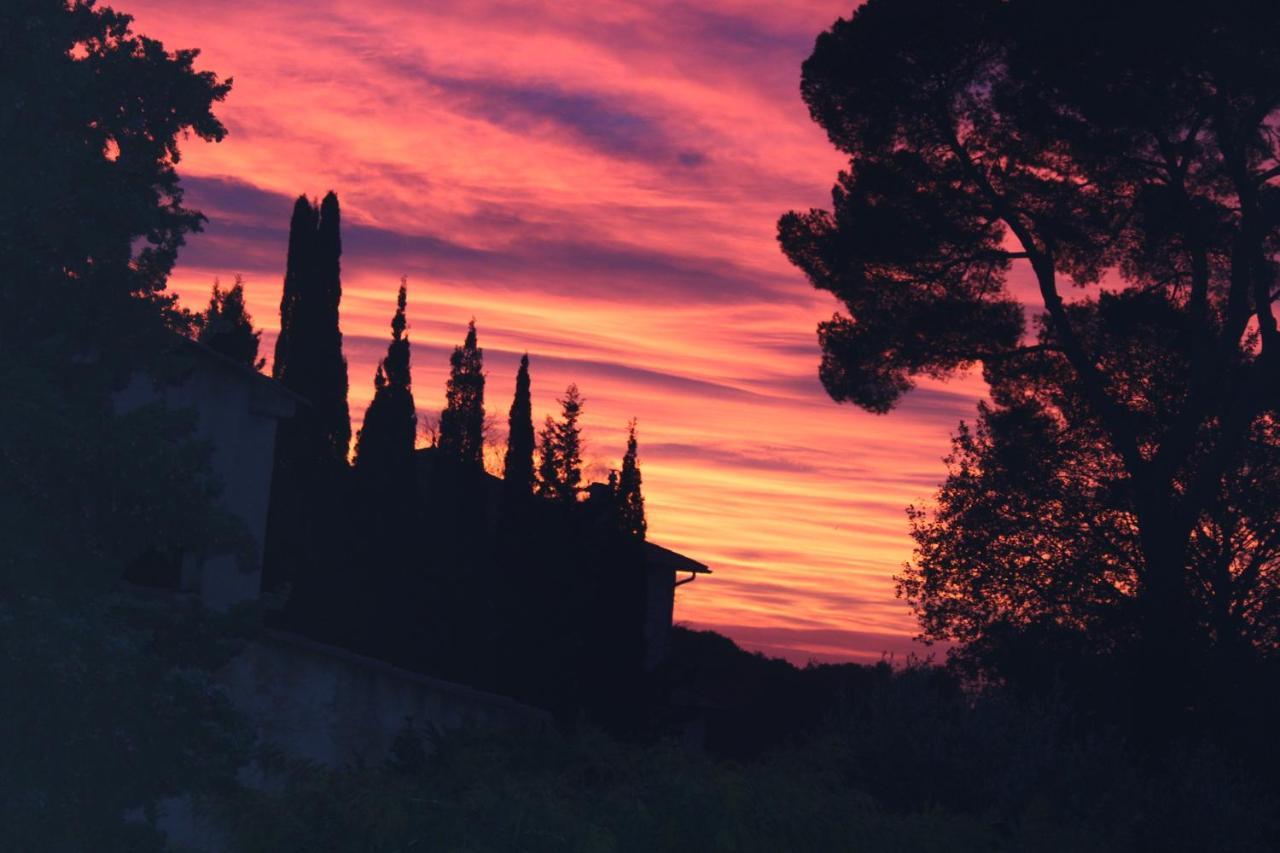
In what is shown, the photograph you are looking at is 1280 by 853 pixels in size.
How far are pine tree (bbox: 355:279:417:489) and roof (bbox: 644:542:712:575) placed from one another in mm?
7670

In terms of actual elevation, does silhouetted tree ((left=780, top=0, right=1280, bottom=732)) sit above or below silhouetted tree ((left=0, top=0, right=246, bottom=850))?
above

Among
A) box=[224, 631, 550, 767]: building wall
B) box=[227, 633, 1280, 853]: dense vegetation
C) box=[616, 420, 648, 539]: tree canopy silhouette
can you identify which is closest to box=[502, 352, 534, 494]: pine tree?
box=[616, 420, 648, 539]: tree canopy silhouette

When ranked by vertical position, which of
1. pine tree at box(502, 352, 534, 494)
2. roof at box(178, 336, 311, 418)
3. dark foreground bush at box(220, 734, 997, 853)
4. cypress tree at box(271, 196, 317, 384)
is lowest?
dark foreground bush at box(220, 734, 997, 853)

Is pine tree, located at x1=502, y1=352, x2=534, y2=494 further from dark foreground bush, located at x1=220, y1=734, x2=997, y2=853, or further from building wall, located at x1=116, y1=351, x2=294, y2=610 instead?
dark foreground bush, located at x1=220, y1=734, x2=997, y2=853

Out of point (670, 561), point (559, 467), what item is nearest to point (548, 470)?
point (559, 467)

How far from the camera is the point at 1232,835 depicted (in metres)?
A: 20.8

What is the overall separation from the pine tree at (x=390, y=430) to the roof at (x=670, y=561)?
767 cm

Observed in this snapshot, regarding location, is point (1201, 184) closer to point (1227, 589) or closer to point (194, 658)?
point (1227, 589)

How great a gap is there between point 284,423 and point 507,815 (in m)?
34.5

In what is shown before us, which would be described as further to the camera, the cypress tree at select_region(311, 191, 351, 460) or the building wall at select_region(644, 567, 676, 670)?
the cypress tree at select_region(311, 191, 351, 460)

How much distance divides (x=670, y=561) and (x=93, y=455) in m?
31.7

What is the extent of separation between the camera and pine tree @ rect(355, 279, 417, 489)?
46312 millimetres

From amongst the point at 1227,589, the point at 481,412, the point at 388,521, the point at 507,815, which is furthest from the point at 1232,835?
the point at 481,412

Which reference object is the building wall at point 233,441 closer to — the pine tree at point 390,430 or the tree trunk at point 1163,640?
the tree trunk at point 1163,640
